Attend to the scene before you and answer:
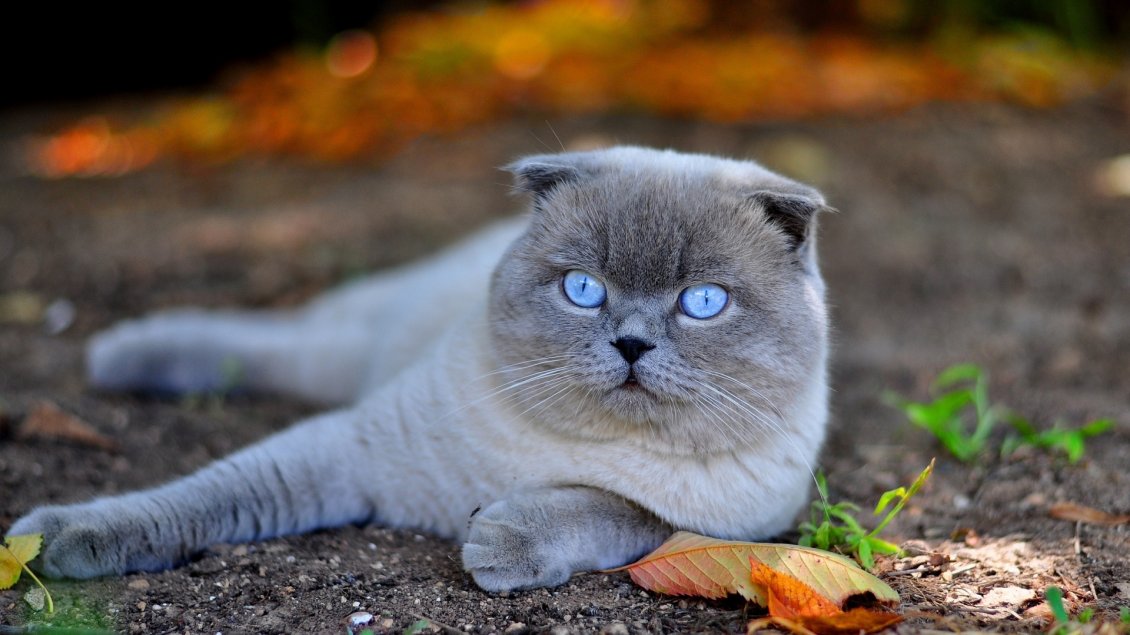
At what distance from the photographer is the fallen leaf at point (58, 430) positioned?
3.00 meters

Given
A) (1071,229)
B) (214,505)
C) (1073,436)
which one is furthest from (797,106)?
(214,505)

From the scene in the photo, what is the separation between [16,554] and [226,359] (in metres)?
1.52

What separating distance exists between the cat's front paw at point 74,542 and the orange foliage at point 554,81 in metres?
A: 4.49

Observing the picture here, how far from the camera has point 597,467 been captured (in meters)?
2.38

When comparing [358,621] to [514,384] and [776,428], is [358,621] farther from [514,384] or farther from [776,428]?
[776,428]

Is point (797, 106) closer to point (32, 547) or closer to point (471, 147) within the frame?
point (471, 147)

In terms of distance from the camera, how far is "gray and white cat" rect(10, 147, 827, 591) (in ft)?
7.38

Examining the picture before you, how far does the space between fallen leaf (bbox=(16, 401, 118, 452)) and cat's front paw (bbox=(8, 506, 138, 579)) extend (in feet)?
2.33

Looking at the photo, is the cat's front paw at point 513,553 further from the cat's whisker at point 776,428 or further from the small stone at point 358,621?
the cat's whisker at point 776,428

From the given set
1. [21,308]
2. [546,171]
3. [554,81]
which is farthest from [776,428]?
[554,81]

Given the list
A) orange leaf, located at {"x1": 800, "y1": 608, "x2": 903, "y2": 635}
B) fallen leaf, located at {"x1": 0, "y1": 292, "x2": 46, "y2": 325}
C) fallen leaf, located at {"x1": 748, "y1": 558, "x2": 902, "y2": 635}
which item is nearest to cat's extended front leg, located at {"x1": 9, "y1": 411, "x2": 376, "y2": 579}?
fallen leaf, located at {"x1": 748, "y1": 558, "x2": 902, "y2": 635}

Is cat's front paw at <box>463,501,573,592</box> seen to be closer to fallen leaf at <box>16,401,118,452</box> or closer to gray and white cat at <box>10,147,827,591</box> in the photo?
gray and white cat at <box>10,147,827,591</box>

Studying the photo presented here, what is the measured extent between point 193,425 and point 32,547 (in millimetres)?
1091

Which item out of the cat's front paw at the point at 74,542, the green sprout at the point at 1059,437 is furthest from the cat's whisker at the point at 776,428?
the cat's front paw at the point at 74,542
